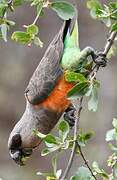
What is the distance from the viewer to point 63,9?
258 centimetres

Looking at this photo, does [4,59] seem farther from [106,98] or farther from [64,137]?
[64,137]

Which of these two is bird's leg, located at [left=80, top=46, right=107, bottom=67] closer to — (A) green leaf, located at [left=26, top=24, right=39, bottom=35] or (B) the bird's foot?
(A) green leaf, located at [left=26, top=24, right=39, bottom=35]

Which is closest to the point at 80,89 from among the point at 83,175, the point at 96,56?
the point at 83,175

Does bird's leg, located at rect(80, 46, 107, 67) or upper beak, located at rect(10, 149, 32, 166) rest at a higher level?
bird's leg, located at rect(80, 46, 107, 67)

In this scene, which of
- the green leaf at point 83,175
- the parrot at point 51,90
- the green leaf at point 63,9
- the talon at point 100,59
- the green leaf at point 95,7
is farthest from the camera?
the parrot at point 51,90

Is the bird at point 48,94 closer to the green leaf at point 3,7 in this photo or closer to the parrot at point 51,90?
the parrot at point 51,90

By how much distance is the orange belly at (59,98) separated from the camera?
335 cm

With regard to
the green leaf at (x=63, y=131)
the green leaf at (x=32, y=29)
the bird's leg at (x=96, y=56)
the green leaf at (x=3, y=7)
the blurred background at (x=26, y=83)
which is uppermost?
the green leaf at (x=3, y=7)

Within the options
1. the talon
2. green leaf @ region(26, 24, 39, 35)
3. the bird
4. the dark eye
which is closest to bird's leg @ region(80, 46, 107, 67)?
the talon

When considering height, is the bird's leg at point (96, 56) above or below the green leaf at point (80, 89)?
above

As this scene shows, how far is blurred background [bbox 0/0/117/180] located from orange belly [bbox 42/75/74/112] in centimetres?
360

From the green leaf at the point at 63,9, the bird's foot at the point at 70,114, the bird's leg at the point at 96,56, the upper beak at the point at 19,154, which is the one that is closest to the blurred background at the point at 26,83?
the upper beak at the point at 19,154

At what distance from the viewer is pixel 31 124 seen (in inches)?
142

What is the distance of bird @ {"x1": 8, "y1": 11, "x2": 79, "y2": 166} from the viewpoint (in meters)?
3.31
